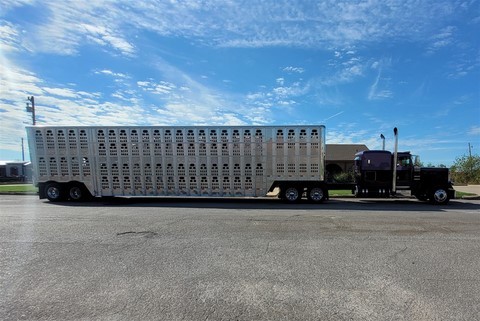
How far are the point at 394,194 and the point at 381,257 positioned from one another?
10.5 m

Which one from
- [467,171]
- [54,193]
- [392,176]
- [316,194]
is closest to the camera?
[316,194]

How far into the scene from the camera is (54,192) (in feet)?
48.0

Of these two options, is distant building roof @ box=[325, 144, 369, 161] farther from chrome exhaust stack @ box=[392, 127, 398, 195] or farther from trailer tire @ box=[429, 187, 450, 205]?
trailer tire @ box=[429, 187, 450, 205]

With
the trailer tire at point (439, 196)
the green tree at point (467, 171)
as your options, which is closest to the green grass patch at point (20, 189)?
the trailer tire at point (439, 196)

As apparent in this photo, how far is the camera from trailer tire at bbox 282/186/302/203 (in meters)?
14.2

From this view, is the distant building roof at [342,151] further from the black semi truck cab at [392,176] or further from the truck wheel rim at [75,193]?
the truck wheel rim at [75,193]

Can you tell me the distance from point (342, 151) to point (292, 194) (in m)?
27.1

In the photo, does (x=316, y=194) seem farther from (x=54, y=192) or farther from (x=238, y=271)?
(x=54, y=192)

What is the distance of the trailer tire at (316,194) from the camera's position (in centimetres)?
1406

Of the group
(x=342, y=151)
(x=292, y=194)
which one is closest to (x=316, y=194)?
(x=292, y=194)

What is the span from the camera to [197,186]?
1462cm

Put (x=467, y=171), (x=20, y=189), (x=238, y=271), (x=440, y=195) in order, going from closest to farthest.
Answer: (x=238, y=271) → (x=440, y=195) → (x=20, y=189) → (x=467, y=171)

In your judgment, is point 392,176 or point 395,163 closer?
point 395,163

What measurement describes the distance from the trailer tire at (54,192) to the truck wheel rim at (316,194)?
12441 millimetres
